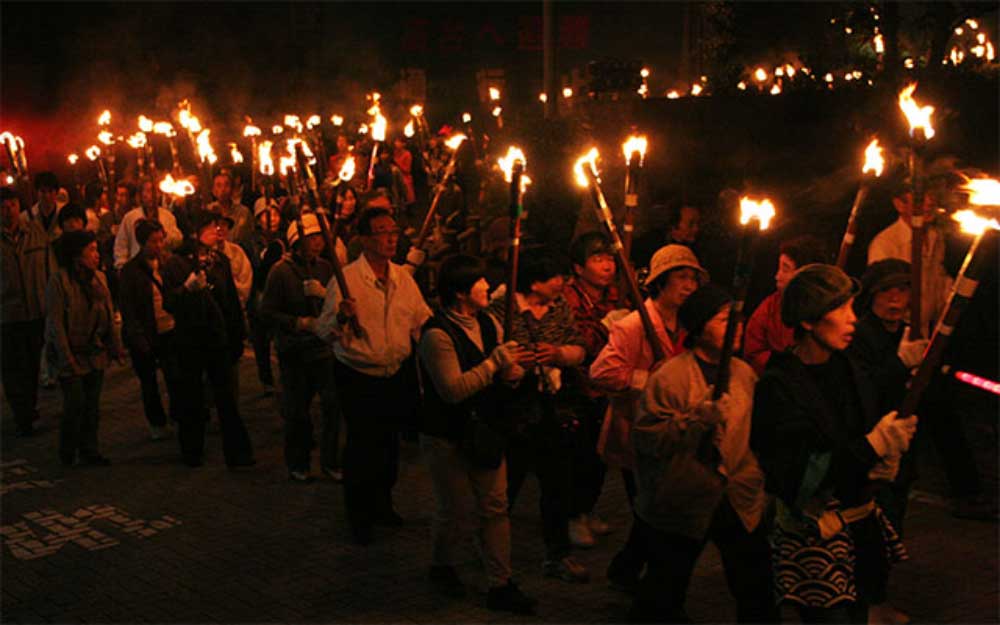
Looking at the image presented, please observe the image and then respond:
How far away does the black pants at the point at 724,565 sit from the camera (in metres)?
5.25

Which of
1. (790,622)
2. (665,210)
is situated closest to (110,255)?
(665,210)

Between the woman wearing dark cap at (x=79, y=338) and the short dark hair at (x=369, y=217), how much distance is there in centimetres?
342

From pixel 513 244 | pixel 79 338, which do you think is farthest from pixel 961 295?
pixel 79 338

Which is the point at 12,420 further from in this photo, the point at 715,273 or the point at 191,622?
the point at 715,273

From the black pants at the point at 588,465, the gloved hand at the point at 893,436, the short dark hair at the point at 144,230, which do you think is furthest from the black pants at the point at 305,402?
the gloved hand at the point at 893,436

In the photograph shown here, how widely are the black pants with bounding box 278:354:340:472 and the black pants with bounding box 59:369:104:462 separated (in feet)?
6.29

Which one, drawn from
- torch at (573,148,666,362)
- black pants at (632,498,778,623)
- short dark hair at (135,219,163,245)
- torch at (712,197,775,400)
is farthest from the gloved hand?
short dark hair at (135,219,163,245)

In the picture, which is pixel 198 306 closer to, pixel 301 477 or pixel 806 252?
pixel 301 477

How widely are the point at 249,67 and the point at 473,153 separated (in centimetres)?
1258

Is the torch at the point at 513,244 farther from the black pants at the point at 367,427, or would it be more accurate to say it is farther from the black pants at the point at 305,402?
the black pants at the point at 305,402

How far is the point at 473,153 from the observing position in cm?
2017

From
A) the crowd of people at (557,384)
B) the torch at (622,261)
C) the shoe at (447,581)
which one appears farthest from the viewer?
the shoe at (447,581)

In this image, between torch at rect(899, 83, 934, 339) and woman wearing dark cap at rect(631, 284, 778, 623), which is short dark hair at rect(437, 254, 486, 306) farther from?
torch at rect(899, 83, 934, 339)

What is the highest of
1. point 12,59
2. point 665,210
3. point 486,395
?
point 12,59
